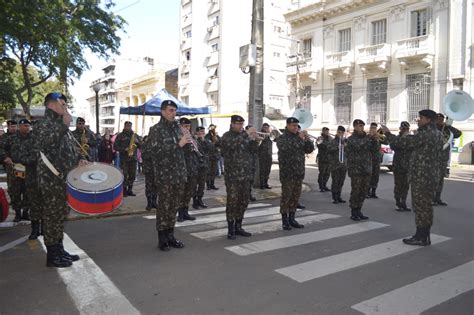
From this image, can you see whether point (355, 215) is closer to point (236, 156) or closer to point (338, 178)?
point (338, 178)

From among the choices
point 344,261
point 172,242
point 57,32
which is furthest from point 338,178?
point 57,32

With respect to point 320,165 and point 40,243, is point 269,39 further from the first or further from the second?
point 40,243

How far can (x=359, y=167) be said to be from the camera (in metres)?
8.15

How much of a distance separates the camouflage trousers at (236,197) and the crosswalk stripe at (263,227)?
0.44 meters

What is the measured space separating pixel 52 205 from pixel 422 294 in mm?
4360

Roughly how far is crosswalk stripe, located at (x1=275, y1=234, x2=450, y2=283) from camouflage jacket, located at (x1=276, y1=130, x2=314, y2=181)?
6.06ft

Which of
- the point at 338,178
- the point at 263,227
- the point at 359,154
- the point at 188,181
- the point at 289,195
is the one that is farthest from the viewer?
the point at 338,178

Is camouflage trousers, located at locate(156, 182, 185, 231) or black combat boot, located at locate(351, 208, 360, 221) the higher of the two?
camouflage trousers, located at locate(156, 182, 185, 231)

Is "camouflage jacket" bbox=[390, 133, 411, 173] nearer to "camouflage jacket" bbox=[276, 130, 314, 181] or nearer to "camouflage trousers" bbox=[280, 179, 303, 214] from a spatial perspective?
"camouflage jacket" bbox=[276, 130, 314, 181]

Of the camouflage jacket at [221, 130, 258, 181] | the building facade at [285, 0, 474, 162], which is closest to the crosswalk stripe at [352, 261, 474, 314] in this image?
the camouflage jacket at [221, 130, 258, 181]

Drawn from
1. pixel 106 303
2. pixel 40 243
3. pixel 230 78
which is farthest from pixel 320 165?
pixel 230 78

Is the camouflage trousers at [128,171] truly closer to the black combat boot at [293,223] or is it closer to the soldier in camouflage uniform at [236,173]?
the soldier in camouflage uniform at [236,173]

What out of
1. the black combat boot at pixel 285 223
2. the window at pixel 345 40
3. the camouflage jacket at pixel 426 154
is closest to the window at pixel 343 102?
the window at pixel 345 40

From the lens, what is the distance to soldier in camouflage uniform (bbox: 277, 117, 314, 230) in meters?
7.22
